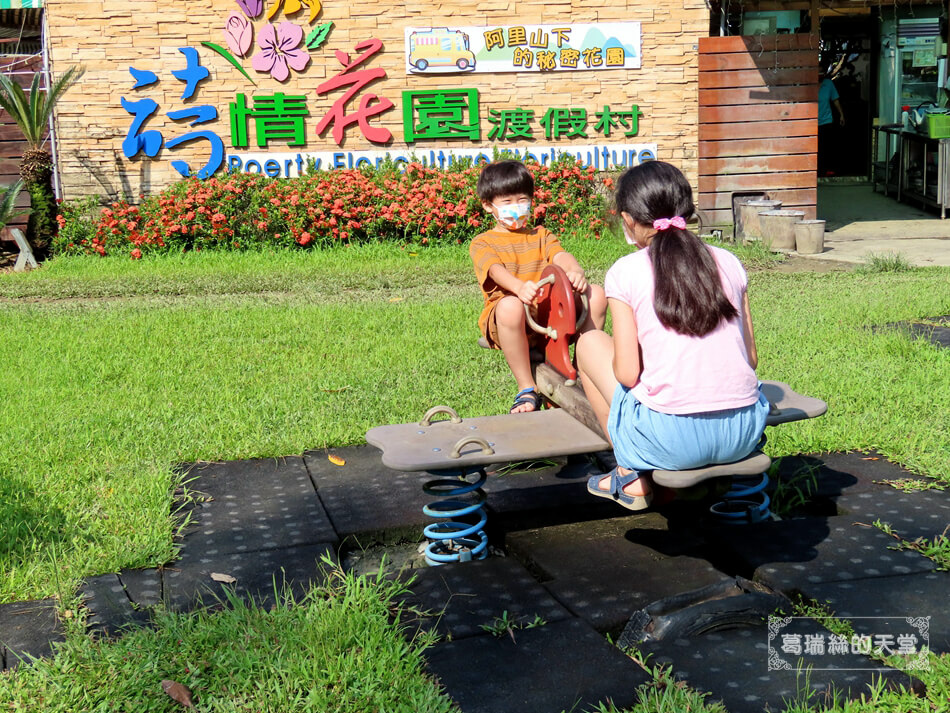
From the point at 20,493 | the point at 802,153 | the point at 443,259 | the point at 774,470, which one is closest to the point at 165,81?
the point at 443,259

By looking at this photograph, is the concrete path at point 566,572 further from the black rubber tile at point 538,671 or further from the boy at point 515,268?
the boy at point 515,268

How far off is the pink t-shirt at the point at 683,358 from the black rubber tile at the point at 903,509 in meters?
0.86

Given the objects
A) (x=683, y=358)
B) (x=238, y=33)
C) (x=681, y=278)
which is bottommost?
(x=683, y=358)

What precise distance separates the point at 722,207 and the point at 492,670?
10.5 m

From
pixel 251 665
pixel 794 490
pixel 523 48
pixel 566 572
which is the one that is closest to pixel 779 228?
pixel 523 48

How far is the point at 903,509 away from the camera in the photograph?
12.4 feet

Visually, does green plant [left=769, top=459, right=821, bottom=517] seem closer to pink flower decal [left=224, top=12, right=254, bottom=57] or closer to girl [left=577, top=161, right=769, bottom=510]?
girl [left=577, top=161, right=769, bottom=510]

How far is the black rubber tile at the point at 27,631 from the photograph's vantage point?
2.88 metres

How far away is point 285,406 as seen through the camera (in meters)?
5.43

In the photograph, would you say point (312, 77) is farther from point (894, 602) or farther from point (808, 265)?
point (894, 602)

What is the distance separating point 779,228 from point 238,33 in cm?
658

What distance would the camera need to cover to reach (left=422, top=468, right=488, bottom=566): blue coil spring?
358 cm

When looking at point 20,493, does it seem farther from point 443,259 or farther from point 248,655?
point 443,259

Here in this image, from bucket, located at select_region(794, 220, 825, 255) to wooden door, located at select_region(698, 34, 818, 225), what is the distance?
5.44ft
